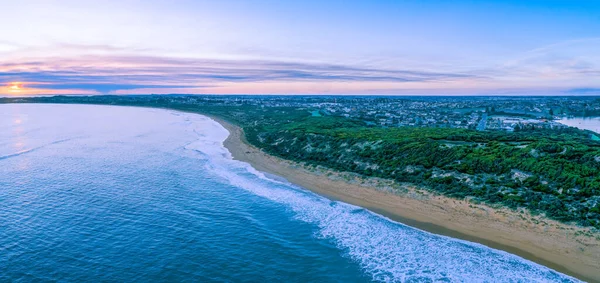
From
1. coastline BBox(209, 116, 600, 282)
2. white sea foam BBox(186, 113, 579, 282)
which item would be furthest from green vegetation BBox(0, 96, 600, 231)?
white sea foam BBox(186, 113, 579, 282)

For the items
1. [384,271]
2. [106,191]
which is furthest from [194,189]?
[384,271]

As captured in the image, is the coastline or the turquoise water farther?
the coastline

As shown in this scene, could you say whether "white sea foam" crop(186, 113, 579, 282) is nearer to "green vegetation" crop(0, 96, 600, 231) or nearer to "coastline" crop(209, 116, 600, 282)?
"coastline" crop(209, 116, 600, 282)

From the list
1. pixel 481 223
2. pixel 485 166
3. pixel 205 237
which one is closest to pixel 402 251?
pixel 481 223

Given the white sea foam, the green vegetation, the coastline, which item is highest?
the green vegetation

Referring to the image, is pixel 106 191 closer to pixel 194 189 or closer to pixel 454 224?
pixel 194 189

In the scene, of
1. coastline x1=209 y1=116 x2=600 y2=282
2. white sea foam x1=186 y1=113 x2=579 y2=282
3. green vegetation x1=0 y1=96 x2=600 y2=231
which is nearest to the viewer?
white sea foam x1=186 y1=113 x2=579 y2=282
